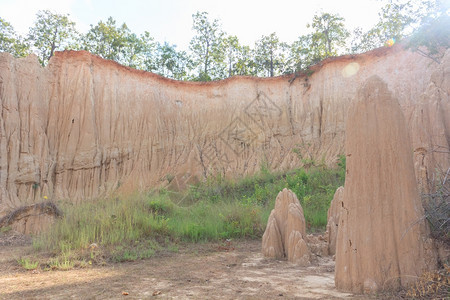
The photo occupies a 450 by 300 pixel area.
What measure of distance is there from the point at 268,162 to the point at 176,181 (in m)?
6.00

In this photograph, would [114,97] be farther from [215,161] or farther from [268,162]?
[268,162]

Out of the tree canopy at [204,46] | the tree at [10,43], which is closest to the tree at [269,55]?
the tree canopy at [204,46]

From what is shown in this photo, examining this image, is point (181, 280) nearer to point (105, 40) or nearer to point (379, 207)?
point (379, 207)

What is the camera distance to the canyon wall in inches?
715

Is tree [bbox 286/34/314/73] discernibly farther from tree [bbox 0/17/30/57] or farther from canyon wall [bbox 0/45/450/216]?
tree [bbox 0/17/30/57]

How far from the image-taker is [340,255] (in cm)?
466

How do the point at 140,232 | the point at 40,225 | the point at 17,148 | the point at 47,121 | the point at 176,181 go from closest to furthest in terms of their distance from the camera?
the point at 140,232
the point at 40,225
the point at 17,148
the point at 47,121
the point at 176,181

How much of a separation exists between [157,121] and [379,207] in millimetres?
20007

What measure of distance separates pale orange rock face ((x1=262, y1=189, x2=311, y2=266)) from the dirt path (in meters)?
0.26

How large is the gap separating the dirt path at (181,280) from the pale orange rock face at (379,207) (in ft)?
1.60

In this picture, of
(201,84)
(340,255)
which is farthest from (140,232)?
(201,84)

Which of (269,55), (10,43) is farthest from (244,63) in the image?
(10,43)

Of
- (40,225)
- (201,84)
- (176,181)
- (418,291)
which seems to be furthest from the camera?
(201,84)

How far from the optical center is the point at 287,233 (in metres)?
7.18
